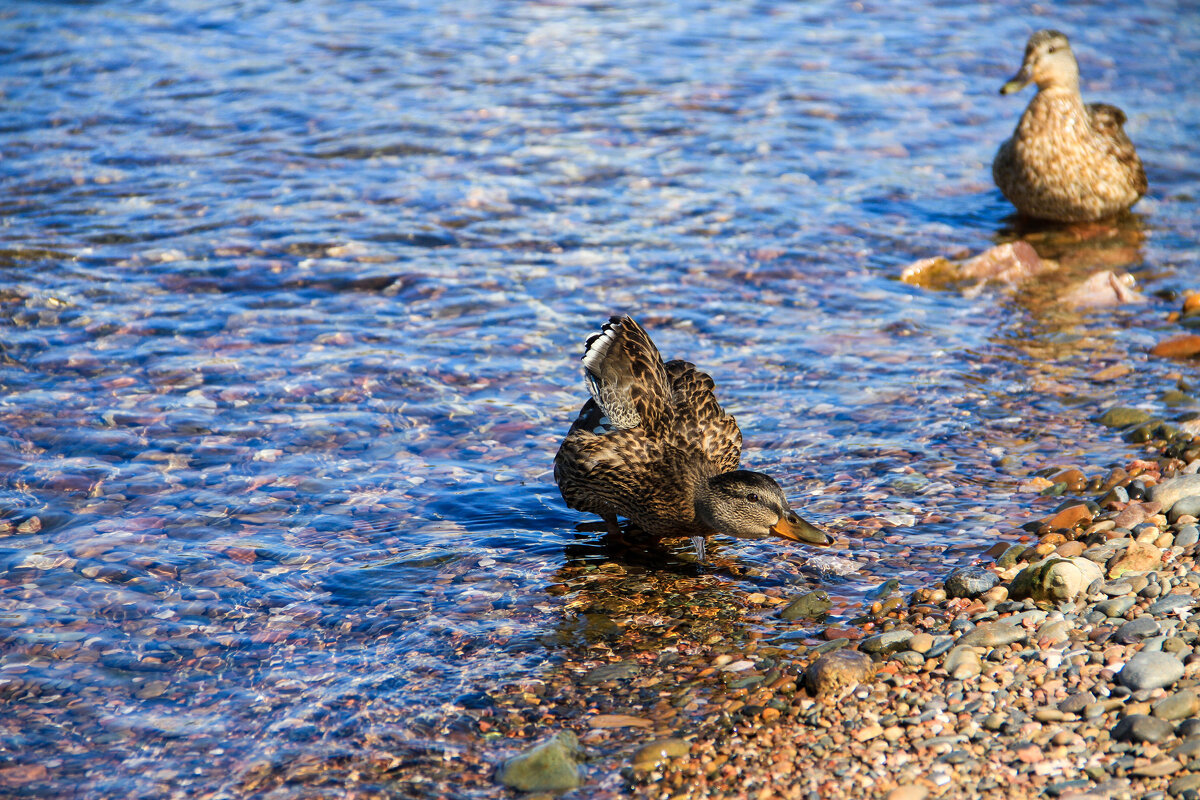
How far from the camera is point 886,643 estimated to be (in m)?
5.14

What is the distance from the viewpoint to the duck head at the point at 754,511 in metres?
5.64

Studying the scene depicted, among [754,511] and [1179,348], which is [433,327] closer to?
[754,511]

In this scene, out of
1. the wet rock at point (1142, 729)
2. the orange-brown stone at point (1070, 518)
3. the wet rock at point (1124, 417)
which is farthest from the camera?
the wet rock at point (1124, 417)

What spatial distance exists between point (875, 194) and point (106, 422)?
291 inches

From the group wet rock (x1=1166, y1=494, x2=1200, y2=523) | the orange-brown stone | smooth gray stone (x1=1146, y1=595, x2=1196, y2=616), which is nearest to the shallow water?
the orange-brown stone

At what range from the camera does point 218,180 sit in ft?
36.5

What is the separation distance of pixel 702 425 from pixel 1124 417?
2833 millimetres

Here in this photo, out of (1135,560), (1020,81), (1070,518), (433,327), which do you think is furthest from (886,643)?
(1020,81)

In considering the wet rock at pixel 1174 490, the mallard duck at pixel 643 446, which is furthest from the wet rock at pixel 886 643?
the wet rock at pixel 1174 490

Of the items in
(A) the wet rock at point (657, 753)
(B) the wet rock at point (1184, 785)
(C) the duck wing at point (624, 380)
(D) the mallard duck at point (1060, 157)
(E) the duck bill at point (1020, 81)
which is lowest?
(A) the wet rock at point (657, 753)

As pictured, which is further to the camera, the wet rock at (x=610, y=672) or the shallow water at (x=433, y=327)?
the shallow water at (x=433, y=327)

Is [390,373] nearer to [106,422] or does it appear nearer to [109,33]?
[106,422]

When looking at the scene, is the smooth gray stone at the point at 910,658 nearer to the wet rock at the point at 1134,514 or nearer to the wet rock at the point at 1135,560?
the wet rock at the point at 1135,560

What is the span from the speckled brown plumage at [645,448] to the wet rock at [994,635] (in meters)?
1.59
